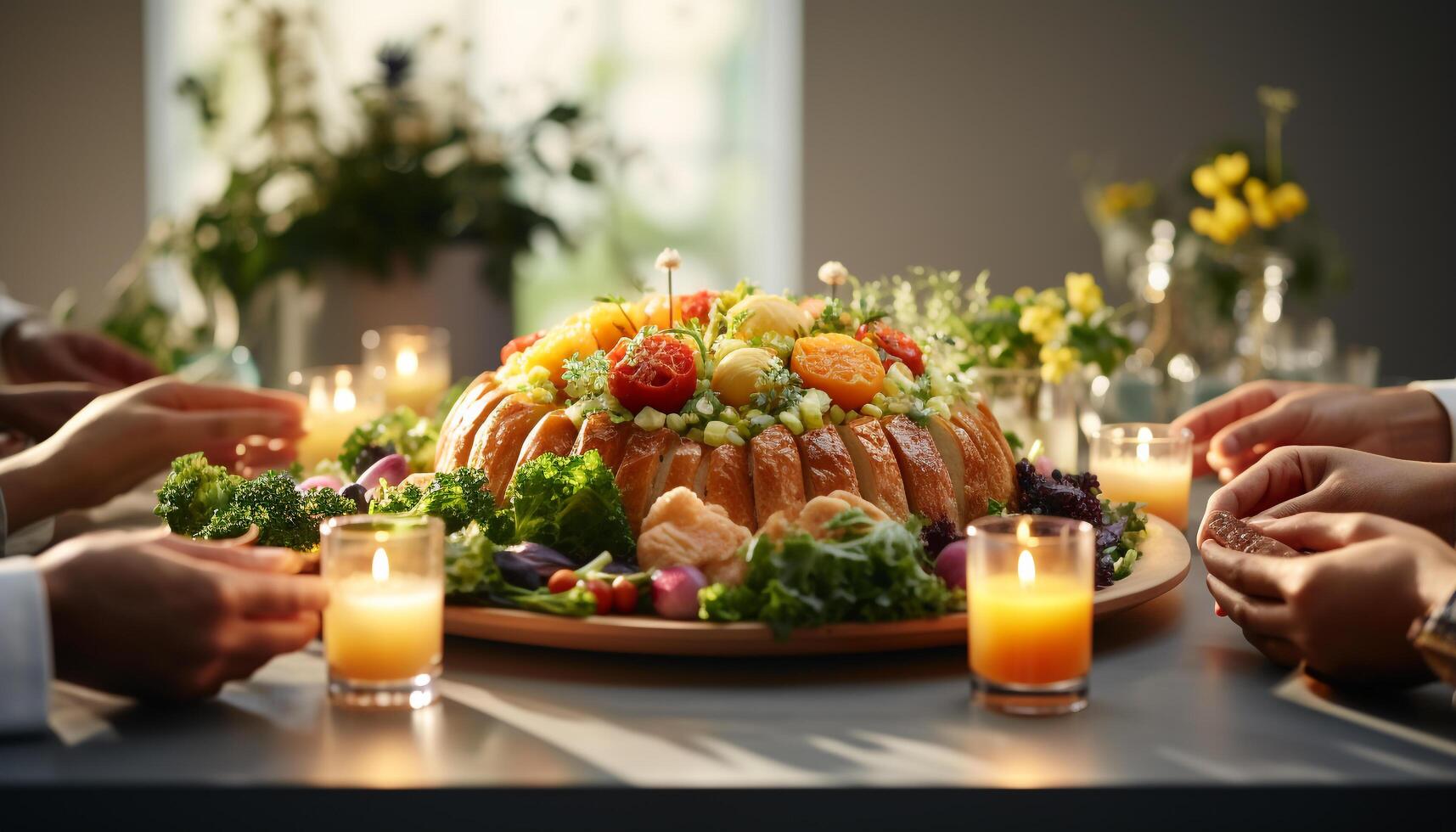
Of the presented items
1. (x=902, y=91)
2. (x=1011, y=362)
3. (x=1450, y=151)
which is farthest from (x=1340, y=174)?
(x=1011, y=362)

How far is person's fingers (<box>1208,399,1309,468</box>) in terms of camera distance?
2779 millimetres

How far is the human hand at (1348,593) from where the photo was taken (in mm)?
1621

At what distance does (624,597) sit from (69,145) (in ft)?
24.7

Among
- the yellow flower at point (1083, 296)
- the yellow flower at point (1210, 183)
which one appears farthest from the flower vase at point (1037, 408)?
the yellow flower at point (1210, 183)

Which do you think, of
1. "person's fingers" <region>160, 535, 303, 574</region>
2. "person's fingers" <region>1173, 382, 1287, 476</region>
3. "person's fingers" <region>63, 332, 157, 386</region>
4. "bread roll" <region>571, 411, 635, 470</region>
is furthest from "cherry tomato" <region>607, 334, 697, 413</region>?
"person's fingers" <region>63, 332, 157, 386</region>

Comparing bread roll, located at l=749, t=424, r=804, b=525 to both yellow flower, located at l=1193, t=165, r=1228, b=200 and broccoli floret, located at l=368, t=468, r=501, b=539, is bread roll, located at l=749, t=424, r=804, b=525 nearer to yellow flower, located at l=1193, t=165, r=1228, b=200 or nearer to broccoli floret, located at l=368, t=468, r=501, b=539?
broccoli floret, located at l=368, t=468, r=501, b=539

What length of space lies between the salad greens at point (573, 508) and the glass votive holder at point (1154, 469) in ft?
3.93

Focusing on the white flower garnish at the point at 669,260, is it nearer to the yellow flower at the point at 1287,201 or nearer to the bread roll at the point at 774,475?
the bread roll at the point at 774,475

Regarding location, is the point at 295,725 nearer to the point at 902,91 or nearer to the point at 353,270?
the point at 353,270

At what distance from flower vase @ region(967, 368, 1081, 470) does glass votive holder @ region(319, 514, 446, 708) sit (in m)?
2.03

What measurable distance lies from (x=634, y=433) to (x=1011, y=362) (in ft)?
5.42

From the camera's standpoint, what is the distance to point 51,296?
8227 mm

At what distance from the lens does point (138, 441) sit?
106 inches

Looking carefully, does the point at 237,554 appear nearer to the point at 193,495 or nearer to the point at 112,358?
the point at 193,495
